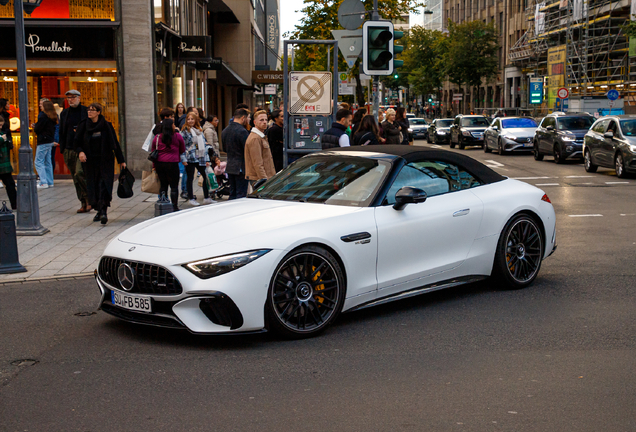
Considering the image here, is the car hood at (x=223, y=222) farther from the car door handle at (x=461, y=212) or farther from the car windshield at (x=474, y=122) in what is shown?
the car windshield at (x=474, y=122)

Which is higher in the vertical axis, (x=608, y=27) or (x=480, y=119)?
(x=608, y=27)

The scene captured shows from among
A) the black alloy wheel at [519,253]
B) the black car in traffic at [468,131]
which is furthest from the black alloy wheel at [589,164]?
the black car in traffic at [468,131]

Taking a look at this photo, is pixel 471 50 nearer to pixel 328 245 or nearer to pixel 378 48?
pixel 378 48

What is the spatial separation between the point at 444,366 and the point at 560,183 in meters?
15.0

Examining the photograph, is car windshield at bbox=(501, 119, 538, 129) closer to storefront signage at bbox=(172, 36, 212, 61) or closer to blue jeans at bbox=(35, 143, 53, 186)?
storefront signage at bbox=(172, 36, 212, 61)

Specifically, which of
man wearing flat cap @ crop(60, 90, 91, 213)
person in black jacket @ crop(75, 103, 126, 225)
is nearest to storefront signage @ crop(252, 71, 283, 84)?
man wearing flat cap @ crop(60, 90, 91, 213)

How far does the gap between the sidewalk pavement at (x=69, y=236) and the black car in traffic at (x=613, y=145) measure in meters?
10.4

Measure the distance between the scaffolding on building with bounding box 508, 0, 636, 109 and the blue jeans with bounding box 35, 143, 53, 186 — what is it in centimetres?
3103

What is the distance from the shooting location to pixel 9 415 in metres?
4.32

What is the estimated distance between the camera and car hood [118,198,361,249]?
571cm

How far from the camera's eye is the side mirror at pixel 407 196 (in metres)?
6.29

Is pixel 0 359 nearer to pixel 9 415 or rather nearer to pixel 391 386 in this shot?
pixel 9 415

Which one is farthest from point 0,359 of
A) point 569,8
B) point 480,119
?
point 569,8

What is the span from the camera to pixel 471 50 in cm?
6950
